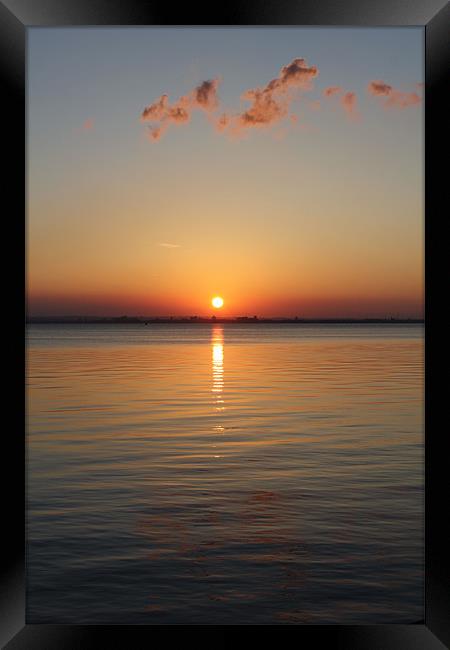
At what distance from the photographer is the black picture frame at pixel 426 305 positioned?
2.68m

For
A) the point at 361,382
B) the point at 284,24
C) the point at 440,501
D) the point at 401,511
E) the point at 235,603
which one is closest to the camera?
the point at 440,501

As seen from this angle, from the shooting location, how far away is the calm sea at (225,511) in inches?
152

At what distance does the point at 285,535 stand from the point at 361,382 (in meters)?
10.5

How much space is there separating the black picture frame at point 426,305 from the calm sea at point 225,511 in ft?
3.26

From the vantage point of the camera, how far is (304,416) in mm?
10453

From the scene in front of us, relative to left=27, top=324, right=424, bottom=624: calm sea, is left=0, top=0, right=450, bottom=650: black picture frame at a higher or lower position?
higher

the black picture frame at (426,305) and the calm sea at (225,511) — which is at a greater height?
the black picture frame at (426,305)

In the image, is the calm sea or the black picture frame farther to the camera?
the calm sea

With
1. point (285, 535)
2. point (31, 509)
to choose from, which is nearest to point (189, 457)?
point (31, 509)

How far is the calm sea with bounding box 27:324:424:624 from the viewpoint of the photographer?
3.87 metres

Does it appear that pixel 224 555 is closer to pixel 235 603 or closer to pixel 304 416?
pixel 235 603

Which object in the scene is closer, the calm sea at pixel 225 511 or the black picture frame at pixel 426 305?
the black picture frame at pixel 426 305

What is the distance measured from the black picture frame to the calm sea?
992 mm

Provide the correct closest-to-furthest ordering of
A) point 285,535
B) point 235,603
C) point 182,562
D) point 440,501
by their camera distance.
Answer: point 440,501, point 235,603, point 182,562, point 285,535
